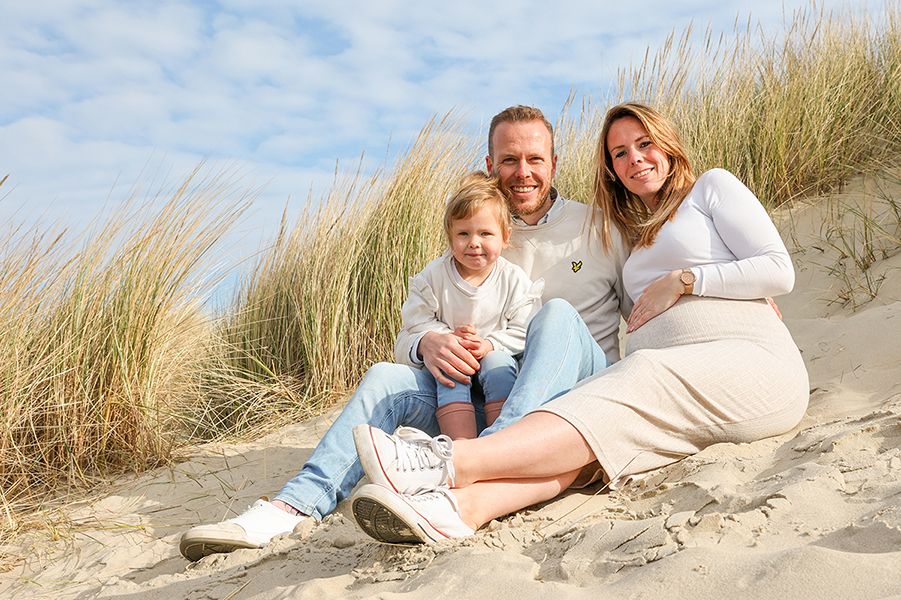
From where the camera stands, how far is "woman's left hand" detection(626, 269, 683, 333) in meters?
2.78

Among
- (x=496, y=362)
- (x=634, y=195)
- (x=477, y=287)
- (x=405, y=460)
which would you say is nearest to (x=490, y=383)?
(x=496, y=362)

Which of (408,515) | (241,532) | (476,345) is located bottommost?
(241,532)

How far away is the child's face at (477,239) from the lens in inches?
119

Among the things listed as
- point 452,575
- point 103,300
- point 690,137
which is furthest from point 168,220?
point 690,137

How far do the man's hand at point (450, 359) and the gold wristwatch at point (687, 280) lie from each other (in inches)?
28.3

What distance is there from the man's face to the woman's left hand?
2.06 ft

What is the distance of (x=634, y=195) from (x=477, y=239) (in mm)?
693

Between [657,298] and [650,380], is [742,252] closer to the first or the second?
[657,298]

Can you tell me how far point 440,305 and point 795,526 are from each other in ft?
5.19

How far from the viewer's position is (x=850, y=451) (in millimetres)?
2273

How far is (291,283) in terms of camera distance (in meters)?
4.69

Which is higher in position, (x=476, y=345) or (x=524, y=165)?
(x=524, y=165)

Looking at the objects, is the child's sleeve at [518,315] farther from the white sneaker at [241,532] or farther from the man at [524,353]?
the white sneaker at [241,532]

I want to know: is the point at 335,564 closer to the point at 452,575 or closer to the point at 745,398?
the point at 452,575
